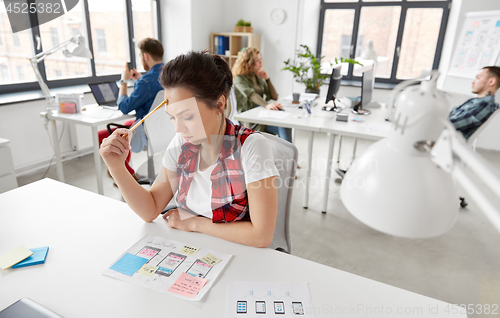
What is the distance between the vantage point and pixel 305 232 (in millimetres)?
2453

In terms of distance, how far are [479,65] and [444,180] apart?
179 inches

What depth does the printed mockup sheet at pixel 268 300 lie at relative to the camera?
0.81 m

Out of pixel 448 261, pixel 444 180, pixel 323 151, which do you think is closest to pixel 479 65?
pixel 323 151

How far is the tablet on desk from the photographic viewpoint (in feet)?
2.53

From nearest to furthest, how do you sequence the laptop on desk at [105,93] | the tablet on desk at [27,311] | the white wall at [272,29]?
1. the tablet on desk at [27,311]
2. the laptop on desk at [105,93]
3. the white wall at [272,29]

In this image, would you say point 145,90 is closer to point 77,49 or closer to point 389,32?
point 77,49

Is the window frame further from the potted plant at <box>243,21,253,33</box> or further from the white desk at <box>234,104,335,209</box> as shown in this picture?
the white desk at <box>234,104,335,209</box>

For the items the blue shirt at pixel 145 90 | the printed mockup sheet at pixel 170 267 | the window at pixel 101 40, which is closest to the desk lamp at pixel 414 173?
the printed mockup sheet at pixel 170 267

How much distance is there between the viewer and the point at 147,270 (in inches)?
36.9

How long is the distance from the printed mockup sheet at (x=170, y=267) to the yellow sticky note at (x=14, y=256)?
26 centimetres

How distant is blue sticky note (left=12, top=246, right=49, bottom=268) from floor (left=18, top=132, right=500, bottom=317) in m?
1.55

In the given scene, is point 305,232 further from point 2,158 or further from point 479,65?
point 479,65

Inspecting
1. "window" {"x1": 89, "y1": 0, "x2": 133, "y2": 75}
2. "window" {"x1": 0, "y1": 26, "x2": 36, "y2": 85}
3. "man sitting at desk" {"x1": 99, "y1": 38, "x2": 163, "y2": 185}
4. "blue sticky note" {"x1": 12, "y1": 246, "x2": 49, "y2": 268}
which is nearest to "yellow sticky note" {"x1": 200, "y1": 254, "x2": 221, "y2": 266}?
"blue sticky note" {"x1": 12, "y1": 246, "x2": 49, "y2": 268}

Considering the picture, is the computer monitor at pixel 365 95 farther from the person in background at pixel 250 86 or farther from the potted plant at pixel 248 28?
the potted plant at pixel 248 28
